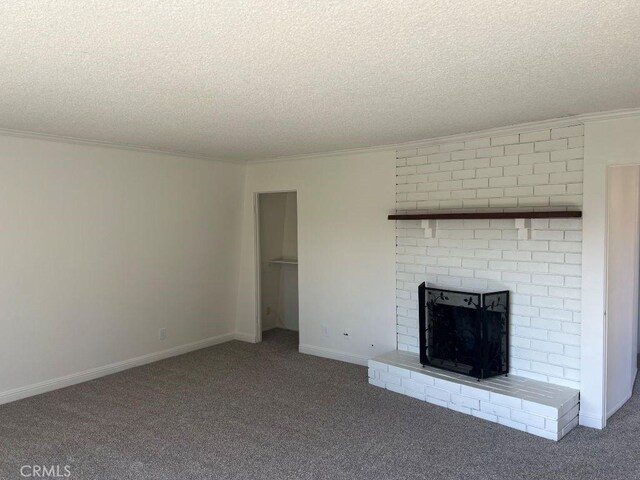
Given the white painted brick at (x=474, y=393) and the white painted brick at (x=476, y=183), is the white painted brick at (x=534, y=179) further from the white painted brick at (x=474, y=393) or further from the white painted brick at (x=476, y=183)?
the white painted brick at (x=474, y=393)

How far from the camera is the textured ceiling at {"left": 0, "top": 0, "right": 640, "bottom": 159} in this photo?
182cm

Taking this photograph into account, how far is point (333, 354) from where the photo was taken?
550 centimetres

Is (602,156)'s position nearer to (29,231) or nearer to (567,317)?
(567,317)

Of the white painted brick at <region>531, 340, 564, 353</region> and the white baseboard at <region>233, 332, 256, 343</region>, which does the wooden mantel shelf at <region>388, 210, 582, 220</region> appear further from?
the white baseboard at <region>233, 332, 256, 343</region>

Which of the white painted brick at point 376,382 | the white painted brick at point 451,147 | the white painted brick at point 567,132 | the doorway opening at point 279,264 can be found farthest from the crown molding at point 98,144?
the white painted brick at point 567,132

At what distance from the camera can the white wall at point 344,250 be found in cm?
507

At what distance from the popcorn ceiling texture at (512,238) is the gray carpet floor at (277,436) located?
77 centimetres

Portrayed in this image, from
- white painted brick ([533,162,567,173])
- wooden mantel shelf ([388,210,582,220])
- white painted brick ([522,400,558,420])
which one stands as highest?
white painted brick ([533,162,567,173])

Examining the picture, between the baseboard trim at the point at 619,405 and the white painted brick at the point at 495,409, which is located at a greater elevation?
the white painted brick at the point at 495,409

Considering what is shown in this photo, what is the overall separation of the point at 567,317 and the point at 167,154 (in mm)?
4198

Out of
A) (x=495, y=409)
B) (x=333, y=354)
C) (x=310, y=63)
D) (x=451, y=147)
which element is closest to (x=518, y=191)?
→ (x=451, y=147)

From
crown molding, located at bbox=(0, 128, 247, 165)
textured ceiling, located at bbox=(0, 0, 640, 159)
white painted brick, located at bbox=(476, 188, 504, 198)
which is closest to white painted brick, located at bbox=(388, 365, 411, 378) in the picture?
white painted brick, located at bbox=(476, 188, 504, 198)

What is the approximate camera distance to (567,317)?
12.6 feet

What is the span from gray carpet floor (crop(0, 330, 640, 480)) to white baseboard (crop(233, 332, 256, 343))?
4.54ft
